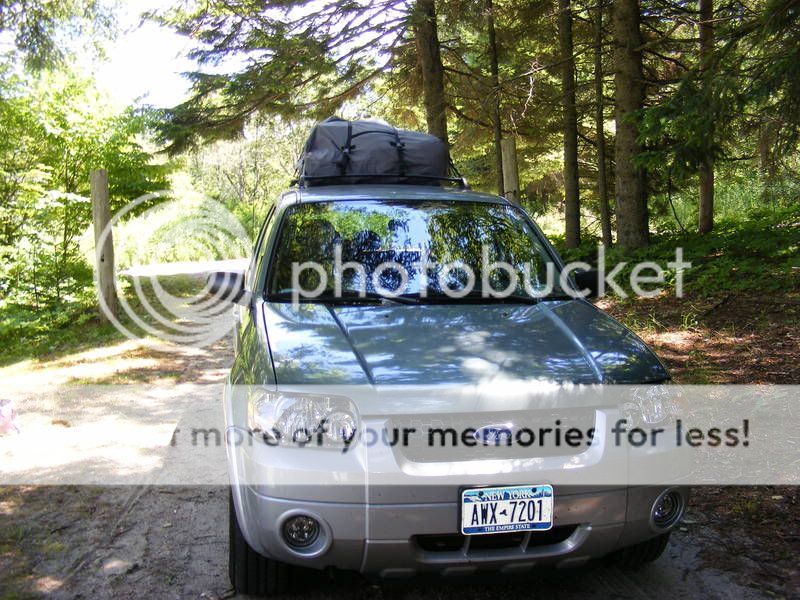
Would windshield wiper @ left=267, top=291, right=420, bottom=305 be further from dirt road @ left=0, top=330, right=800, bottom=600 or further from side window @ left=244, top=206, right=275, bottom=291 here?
dirt road @ left=0, top=330, right=800, bottom=600

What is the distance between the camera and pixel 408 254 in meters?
4.14

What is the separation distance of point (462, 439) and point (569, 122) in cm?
1242

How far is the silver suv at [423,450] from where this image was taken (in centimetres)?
262

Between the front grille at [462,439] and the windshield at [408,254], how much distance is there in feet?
3.51

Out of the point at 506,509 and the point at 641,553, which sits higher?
the point at 506,509

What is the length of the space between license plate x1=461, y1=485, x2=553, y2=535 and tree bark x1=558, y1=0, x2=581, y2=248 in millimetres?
10927

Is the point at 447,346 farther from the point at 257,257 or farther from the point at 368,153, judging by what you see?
the point at 368,153

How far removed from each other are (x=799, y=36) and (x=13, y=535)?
7110 millimetres

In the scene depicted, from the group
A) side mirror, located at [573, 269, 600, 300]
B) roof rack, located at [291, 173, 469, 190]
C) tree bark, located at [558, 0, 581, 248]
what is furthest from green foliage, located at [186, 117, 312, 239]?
side mirror, located at [573, 269, 600, 300]

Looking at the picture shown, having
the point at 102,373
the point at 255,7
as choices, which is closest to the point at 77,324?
the point at 102,373

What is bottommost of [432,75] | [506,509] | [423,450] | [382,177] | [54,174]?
[506,509]

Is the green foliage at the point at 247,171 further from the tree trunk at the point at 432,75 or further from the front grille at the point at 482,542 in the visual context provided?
the front grille at the point at 482,542

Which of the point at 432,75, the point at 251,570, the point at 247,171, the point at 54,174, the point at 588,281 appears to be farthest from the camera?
Result: the point at 247,171

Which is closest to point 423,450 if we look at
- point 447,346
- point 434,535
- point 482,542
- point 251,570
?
point 434,535
